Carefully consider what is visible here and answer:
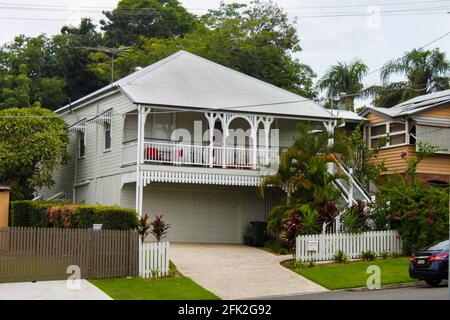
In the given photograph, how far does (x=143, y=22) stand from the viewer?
6153 centimetres

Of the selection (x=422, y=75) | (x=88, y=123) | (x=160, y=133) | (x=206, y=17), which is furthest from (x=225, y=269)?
(x=206, y=17)

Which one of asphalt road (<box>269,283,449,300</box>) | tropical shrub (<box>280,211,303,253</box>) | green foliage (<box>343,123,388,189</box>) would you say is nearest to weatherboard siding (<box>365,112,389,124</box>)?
green foliage (<box>343,123,388,189</box>)

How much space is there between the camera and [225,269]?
24.9 metres

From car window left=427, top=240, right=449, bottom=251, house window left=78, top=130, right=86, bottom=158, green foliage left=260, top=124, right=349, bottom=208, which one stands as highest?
house window left=78, top=130, right=86, bottom=158

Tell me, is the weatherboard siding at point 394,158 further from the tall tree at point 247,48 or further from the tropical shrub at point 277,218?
the tall tree at point 247,48

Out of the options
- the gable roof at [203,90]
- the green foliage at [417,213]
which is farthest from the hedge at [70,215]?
the green foliage at [417,213]

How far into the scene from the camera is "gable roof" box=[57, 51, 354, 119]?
31281 millimetres

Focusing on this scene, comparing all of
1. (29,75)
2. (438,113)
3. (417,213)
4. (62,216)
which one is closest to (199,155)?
(62,216)

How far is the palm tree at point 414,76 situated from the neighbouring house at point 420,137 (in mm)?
14564

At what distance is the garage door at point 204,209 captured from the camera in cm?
3238

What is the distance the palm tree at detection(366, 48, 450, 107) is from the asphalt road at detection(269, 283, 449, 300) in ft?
100

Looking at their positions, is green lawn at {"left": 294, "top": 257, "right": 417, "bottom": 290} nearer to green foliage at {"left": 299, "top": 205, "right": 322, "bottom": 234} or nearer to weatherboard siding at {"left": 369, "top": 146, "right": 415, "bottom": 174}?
green foliage at {"left": 299, "top": 205, "right": 322, "bottom": 234}
